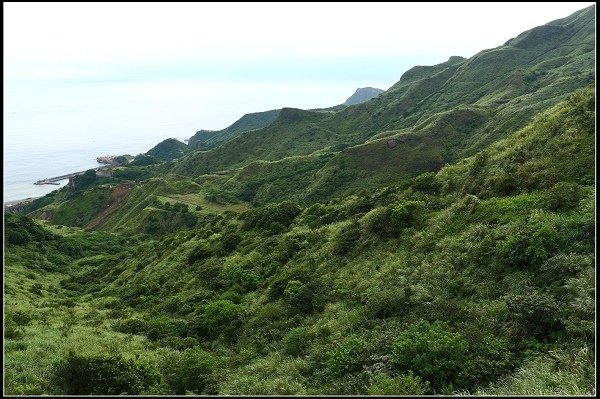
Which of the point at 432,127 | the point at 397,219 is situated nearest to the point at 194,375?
the point at 397,219

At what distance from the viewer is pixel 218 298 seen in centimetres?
2723

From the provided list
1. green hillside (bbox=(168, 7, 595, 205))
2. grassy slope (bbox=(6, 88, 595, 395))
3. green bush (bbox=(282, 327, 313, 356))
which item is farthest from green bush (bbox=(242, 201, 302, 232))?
green hillside (bbox=(168, 7, 595, 205))

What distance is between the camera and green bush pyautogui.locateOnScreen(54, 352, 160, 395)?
45.9 feet

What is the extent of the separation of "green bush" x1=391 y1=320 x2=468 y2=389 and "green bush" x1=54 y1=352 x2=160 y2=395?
352 inches

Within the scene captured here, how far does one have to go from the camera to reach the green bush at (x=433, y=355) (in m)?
10.8

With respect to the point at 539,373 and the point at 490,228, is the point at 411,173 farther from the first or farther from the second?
the point at 539,373

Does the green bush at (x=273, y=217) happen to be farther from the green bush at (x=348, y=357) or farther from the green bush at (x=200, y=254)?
the green bush at (x=348, y=357)

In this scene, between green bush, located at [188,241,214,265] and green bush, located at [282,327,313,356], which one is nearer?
green bush, located at [282,327,313,356]

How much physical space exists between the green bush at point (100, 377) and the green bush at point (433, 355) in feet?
29.3

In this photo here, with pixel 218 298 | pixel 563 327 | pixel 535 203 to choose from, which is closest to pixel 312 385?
pixel 563 327

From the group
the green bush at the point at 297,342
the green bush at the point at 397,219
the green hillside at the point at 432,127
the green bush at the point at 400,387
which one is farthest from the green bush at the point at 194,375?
the green hillside at the point at 432,127

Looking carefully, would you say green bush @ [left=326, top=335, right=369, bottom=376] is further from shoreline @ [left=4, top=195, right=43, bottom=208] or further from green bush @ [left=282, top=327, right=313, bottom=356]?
shoreline @ [left=4, top=195, right=43, bottom=208]

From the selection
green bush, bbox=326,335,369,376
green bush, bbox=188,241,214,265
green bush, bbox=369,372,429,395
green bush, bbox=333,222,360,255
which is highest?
green bush, bbox=333,222,360,255

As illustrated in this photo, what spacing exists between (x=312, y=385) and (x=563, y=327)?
7.28 m
